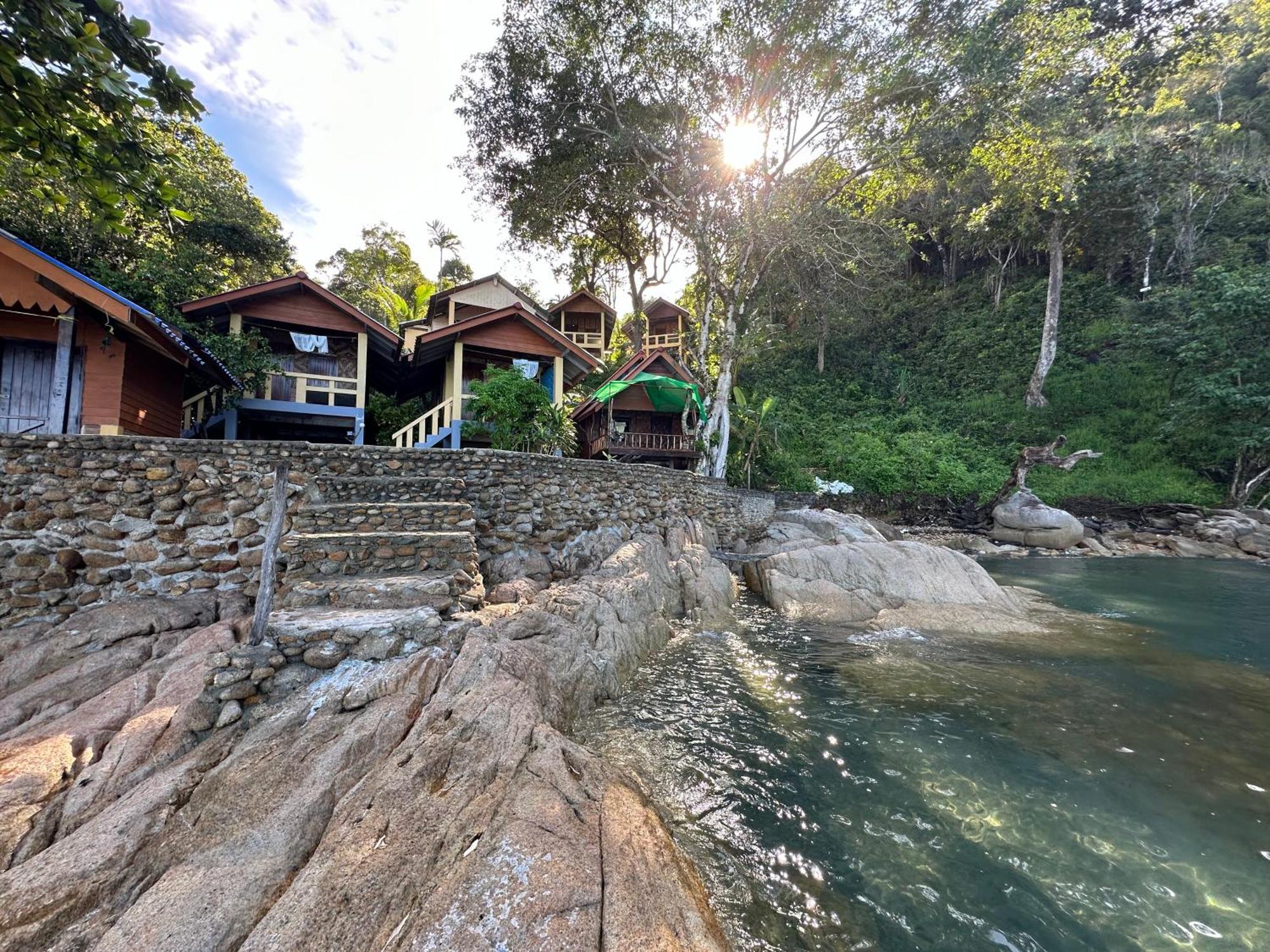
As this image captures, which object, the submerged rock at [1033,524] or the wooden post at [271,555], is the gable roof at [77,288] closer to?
the wooden post at [271,555]

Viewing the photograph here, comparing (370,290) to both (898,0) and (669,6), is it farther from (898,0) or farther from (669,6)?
(898,0)

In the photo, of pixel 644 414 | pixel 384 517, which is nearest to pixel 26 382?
pixel 384 517

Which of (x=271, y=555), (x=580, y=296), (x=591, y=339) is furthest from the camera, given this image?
(x=591, y=339)

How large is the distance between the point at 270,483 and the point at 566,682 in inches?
252

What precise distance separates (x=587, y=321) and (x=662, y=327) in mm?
6126

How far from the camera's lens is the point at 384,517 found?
25.4ft

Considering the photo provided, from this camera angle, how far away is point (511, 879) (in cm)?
303

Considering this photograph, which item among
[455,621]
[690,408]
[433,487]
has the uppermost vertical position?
[690,408]

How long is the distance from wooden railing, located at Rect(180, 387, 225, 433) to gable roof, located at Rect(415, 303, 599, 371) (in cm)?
529

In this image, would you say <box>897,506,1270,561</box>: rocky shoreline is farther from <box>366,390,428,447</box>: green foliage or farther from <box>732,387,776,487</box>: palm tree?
<box>366,390,428,447</box>: green foliage

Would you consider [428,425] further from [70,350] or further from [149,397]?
[70,350]

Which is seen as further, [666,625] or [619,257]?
[619,257]

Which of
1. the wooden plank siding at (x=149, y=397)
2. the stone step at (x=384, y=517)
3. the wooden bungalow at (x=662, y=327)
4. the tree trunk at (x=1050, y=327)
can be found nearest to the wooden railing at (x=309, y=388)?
the wooden plank siding at (x=149, y=397)

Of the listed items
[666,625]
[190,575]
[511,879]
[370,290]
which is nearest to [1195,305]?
[666,625]
